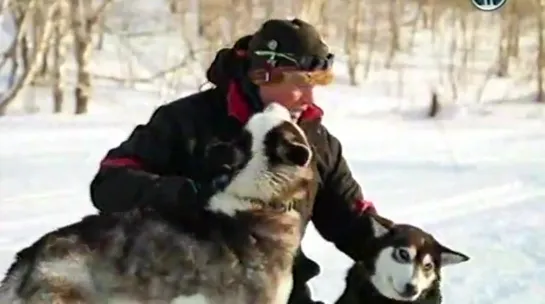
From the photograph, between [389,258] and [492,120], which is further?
[492,120]

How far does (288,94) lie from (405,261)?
666 millimetres

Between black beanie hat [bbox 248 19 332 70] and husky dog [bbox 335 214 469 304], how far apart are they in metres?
0.63

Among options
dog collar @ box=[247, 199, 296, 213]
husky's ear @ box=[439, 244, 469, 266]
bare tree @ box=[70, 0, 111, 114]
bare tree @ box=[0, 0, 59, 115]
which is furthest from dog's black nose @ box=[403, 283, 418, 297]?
bare tree @ box=[70, 0, 111, 114]

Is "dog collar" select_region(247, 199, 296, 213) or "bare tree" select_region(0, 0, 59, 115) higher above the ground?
"dog collar" select_region(247, 199, 296, 213)

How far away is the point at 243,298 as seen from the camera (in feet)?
9.40

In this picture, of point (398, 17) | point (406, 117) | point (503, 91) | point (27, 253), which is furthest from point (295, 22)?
point (398, 17)

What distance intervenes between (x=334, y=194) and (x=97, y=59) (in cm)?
1313

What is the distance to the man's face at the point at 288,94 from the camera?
311 cm

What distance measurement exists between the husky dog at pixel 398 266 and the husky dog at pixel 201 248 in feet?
1.25

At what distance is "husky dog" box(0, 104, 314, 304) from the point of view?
2709 mm

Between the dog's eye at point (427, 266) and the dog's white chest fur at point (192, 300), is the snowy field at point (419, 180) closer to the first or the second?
the dog's eye at point (427, 266)

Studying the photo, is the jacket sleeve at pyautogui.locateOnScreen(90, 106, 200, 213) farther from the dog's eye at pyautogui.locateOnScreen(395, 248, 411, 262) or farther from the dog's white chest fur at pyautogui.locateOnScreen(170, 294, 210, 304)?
the dog's eye at pyautogui.locateOnScreen(395, 248, 411, 262)

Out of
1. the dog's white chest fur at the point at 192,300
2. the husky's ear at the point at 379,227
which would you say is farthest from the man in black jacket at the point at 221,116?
the dog's white chest fur at the point at 192,300

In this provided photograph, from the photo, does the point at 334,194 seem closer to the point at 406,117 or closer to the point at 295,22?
the point at 295,22
